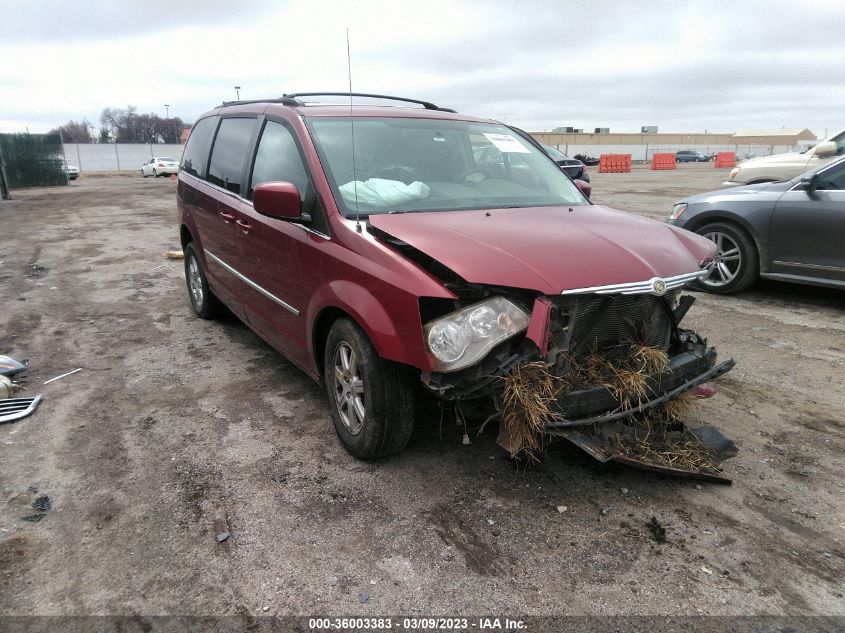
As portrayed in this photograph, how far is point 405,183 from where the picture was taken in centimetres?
362

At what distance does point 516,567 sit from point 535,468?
0.78 meters

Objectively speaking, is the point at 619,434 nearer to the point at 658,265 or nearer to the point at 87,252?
the point at 658,265

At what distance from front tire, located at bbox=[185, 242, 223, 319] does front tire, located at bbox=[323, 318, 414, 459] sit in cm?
287

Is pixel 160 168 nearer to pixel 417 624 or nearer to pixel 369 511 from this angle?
pixel 369 511

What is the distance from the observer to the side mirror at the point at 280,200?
3306 millimetres

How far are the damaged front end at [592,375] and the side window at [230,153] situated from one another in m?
2.61

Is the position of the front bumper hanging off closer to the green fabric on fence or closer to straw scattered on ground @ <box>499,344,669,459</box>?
straw scattered on ground @ <box>499,344,669,459</box>

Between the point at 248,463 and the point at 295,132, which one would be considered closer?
the point at 248,463

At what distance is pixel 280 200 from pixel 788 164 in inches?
353

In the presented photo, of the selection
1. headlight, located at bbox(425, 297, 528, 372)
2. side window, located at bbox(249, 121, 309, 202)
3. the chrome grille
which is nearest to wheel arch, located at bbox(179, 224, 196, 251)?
side window, located at bbox(249, 121, 309, 202)

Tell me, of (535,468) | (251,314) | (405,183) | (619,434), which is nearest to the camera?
(619,434)

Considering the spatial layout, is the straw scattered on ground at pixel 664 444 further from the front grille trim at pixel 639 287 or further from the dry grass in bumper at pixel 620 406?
the front grille trim at pixel 639 287

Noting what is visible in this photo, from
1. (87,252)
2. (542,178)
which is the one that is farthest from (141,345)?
(87,252)

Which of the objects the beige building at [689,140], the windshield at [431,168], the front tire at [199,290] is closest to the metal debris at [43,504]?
the windshield at [431,168]
